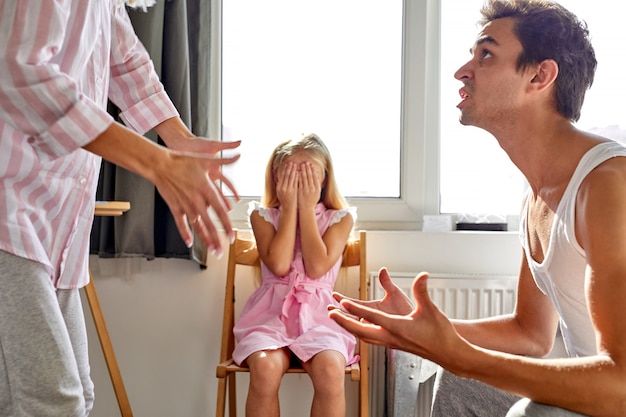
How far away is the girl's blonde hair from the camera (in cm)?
232

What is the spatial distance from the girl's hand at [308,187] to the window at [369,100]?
14.5 inches

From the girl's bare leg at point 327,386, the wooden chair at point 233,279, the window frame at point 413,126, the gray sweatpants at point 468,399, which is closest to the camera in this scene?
the gray sweatpants at point 468,399

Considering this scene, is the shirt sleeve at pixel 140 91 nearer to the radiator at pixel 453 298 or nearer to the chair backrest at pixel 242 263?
the chair backrest at pixel 242 263

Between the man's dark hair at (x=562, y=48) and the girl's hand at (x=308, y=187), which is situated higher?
the man's dark hair at (x=562, y=48)

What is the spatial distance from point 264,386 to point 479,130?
4.08 ft

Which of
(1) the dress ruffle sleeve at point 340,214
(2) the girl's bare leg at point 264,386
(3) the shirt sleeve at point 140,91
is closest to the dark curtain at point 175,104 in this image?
(1) the dress ruffle sleeve at point 340,214

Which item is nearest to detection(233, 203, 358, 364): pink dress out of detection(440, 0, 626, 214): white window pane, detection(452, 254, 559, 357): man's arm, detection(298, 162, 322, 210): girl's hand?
detection(298, 162, 322, 210): girl's hand

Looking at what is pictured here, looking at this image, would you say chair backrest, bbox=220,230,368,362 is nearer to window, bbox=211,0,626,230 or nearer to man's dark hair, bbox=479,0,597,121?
window, bbox=211,0,626,230

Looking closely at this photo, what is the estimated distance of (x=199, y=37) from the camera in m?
2.47

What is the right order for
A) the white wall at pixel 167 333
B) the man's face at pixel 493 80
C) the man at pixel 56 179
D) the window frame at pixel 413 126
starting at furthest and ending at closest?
1. the window frame at pixel 413 126
2. the white wall at pixel 167 333
3. the man's face at pixel 493 80
4. the man at pixel 56 179

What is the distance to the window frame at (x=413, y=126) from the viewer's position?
2617mm

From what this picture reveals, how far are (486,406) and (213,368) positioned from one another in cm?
141

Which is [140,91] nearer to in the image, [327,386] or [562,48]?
[562,48]

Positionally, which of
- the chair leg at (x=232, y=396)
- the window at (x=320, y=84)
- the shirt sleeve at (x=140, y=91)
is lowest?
the chair leg at (x=232, y=396)
